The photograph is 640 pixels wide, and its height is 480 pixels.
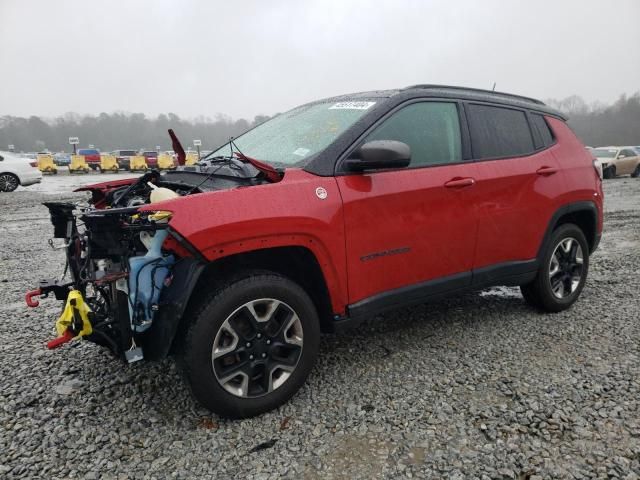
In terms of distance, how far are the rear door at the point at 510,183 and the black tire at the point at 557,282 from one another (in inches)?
8.8

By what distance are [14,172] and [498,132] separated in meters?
16.2

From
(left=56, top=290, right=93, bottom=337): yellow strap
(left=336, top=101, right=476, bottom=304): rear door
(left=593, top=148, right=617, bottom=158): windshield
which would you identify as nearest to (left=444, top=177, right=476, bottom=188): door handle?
(left=336, top=101, right=476, bottom=304): rear door

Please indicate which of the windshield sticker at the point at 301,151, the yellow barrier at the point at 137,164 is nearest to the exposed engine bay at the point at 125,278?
the windshield sticker at the point at 301,151

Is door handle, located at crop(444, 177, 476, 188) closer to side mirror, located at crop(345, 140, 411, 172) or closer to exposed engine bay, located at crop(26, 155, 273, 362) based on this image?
side mirror, located at crop(345, 140, 411, 172)

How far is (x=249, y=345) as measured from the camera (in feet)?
7.93

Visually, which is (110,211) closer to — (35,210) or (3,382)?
(3,382)

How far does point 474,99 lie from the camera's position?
3.41 meters

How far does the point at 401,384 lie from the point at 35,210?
36.6ft

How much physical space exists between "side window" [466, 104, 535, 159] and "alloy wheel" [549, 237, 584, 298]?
925 millimetres

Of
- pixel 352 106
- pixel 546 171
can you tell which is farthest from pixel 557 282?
pixel 352 106

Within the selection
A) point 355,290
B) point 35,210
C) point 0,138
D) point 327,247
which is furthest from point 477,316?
point 0,138

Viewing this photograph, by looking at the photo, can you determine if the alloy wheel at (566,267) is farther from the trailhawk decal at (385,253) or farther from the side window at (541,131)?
the trailhawk decal at (385,253)

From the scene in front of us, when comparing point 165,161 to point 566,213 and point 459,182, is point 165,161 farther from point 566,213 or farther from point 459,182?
point 459,182

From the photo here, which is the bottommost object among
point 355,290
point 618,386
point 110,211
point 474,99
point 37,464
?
point 618,386
